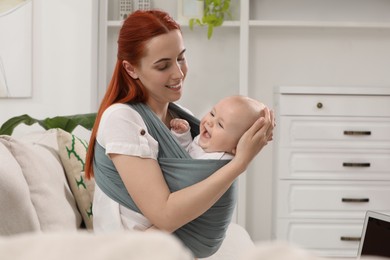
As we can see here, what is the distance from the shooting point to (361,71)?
5098 mm

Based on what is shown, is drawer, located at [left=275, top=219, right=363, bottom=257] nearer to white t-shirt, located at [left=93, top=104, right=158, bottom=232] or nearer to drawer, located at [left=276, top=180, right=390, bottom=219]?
drawer, located at [left=276, top=180, right=390, bottom=219]

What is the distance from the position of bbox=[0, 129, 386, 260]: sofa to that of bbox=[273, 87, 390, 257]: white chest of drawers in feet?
5.13

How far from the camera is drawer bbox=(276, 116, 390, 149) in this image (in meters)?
4.60

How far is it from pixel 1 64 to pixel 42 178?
9.59 feet

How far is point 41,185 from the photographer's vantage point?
200cm

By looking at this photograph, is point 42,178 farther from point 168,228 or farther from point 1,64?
point 1,64

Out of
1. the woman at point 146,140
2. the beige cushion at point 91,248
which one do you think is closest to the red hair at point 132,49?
the woman at point 146,140

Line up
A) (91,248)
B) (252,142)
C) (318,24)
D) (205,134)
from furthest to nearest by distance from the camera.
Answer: (318,24) → (205,134) → (252,142) → (91,248)

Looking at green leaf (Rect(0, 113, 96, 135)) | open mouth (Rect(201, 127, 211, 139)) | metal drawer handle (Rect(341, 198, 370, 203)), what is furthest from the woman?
metal drawer handle (Rect(341, 198, 370, 203))

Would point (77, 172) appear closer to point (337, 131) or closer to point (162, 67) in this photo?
point (162, 67)

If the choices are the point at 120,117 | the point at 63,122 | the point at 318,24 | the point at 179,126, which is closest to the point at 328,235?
the point at 318,24

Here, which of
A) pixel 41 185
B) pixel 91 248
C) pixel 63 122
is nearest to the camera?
pixel 91 248

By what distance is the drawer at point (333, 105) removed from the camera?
4594mm

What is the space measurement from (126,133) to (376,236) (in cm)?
60
